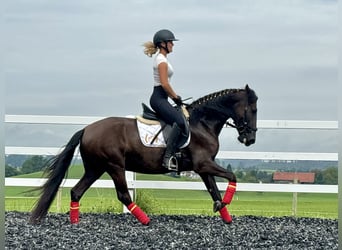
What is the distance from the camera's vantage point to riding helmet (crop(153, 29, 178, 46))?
789 centimetres

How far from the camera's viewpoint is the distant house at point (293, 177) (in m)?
9.84

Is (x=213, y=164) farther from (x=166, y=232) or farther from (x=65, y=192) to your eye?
(x=65, y=192)

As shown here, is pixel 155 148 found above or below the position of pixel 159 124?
below

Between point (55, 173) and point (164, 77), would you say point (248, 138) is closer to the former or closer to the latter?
point (164, 77)

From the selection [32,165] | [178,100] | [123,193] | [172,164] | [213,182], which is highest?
[178,100]

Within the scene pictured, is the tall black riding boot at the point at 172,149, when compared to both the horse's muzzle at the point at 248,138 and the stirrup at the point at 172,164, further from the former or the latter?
the horse's muzzle at the point at 248,138

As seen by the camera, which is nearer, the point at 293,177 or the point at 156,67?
the point at 156,67

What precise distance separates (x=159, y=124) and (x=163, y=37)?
3.31ft

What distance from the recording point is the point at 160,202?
32.2ft

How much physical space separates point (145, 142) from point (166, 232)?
111 cm

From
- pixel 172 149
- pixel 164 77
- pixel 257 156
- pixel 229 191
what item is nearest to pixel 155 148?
pixel 172 149

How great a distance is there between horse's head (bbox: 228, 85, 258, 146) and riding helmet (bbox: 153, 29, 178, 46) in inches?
41.7

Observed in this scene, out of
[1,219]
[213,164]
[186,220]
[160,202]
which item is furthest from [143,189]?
[1,219]

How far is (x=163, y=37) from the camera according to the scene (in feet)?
25.9
